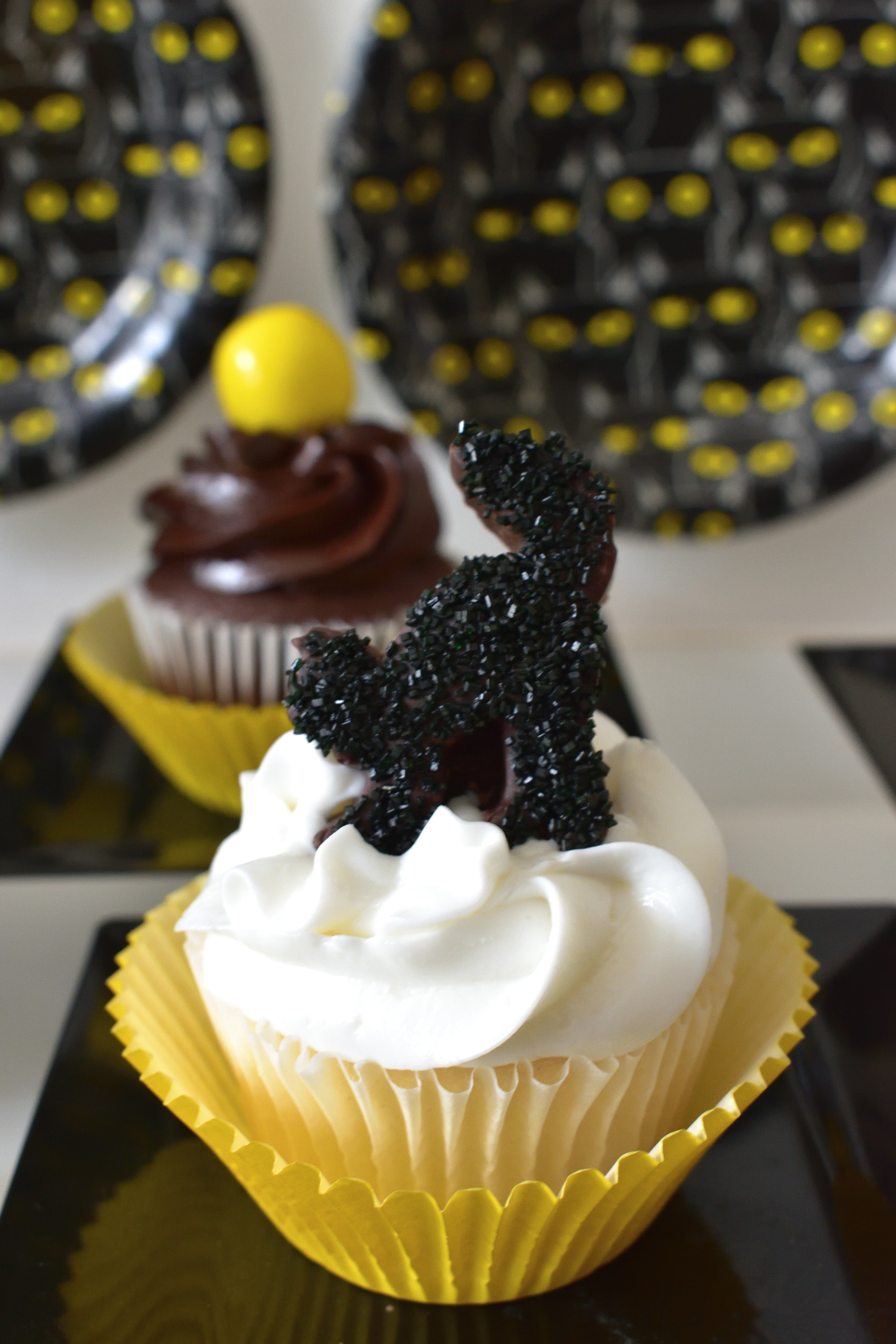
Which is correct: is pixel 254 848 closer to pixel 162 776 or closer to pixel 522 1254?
pixel 522 1254

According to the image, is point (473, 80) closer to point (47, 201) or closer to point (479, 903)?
point (47, 201)

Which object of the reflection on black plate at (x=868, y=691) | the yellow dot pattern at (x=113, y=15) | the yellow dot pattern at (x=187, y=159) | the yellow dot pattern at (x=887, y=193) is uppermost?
the yellow dot pattern at (x=113, y=15)

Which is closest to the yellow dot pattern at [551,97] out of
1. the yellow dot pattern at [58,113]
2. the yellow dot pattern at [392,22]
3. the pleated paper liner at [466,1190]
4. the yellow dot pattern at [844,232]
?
the yellow dot pattern at [392,22]

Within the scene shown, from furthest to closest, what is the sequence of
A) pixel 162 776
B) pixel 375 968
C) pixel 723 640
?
pixel 723 640 < pixel 162 776 < pixel 375 968

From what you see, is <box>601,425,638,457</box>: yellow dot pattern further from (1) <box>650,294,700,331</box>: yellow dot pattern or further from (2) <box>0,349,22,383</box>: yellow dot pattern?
(2) <box>0,349,22,383</box>: yellow dot pattern

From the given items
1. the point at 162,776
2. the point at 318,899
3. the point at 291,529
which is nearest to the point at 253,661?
the point at 291,529

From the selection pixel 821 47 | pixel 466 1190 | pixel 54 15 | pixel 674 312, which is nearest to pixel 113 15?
pixel 54 15

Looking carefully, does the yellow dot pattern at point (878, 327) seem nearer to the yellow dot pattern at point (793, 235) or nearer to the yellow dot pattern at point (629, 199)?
the yellow dot pattern at point (793, 235)

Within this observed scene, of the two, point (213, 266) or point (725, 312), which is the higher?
point (213, 266)
